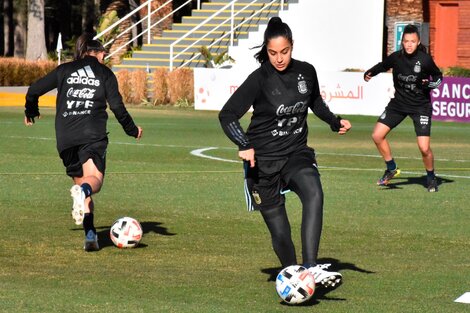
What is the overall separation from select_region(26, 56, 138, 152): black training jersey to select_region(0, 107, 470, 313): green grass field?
1.00 metres

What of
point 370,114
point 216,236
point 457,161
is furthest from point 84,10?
point 216,236

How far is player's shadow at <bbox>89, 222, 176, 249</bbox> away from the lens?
38.2 ft

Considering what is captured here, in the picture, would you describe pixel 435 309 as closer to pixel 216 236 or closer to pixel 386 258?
pixel 386 258

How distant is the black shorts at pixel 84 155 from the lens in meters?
11.3

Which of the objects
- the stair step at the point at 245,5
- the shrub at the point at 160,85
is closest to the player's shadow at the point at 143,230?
the shrub at the point at 160,85

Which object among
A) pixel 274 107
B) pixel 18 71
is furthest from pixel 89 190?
pixel 18 71

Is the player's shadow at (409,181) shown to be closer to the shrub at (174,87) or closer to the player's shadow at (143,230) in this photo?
the player's shadow at (143,230)

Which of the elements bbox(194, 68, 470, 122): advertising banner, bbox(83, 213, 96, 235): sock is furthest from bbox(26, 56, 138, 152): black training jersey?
bbox(194, 68, 470, 122): advertising banner

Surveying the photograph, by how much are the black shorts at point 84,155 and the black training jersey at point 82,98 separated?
0.18ft

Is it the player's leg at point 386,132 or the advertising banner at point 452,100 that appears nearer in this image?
the player's leg at point 386,132

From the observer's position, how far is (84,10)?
80.4 metres

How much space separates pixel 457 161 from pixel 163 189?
269 inches

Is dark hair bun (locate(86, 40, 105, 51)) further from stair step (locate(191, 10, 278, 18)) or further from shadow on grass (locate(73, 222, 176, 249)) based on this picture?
stair step (locate(191, 10, 278, 18))

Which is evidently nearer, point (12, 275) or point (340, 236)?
→ point (12, 275)
